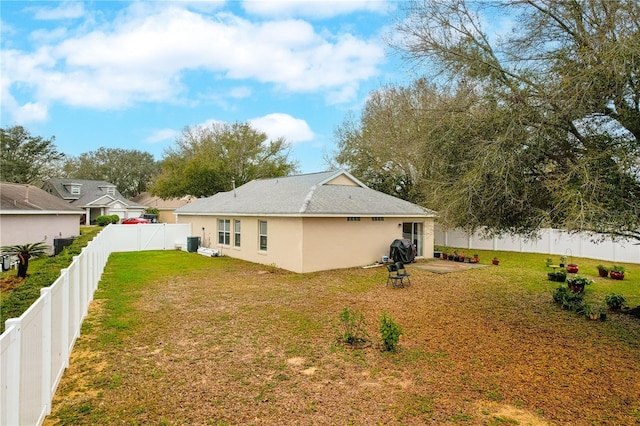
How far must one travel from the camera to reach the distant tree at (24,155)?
1674 inches

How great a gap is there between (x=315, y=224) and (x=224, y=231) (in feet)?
24.7

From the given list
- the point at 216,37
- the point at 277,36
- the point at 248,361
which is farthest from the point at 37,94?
the point at 248,361

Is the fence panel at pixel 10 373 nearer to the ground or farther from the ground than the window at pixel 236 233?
nearer to the ground

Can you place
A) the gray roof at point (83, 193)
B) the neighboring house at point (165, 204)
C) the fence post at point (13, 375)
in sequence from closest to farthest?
the fence post at point (13, 375) → the gray roof at point (83, 193) → the neighboring house at point (165, 204)

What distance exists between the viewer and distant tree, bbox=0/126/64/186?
140 feet

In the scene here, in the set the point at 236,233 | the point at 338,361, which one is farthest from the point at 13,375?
→ the point at 236,233

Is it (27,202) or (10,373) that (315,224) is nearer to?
(10,373)

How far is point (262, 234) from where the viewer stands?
1769cm

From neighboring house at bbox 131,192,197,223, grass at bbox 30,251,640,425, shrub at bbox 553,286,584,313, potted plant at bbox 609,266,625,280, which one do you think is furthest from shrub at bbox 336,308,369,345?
neighboring house at bbox 131,192,197,223

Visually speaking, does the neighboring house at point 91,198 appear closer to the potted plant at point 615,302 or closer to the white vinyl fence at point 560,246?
the white vinyl fence at point 560,246

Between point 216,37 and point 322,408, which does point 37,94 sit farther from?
point 322,408

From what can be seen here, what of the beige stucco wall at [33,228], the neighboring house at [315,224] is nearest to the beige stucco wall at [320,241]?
the neighboring house at [315,224]

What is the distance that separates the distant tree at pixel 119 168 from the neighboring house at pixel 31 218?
39.0 m

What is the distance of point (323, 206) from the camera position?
52.0 ft
